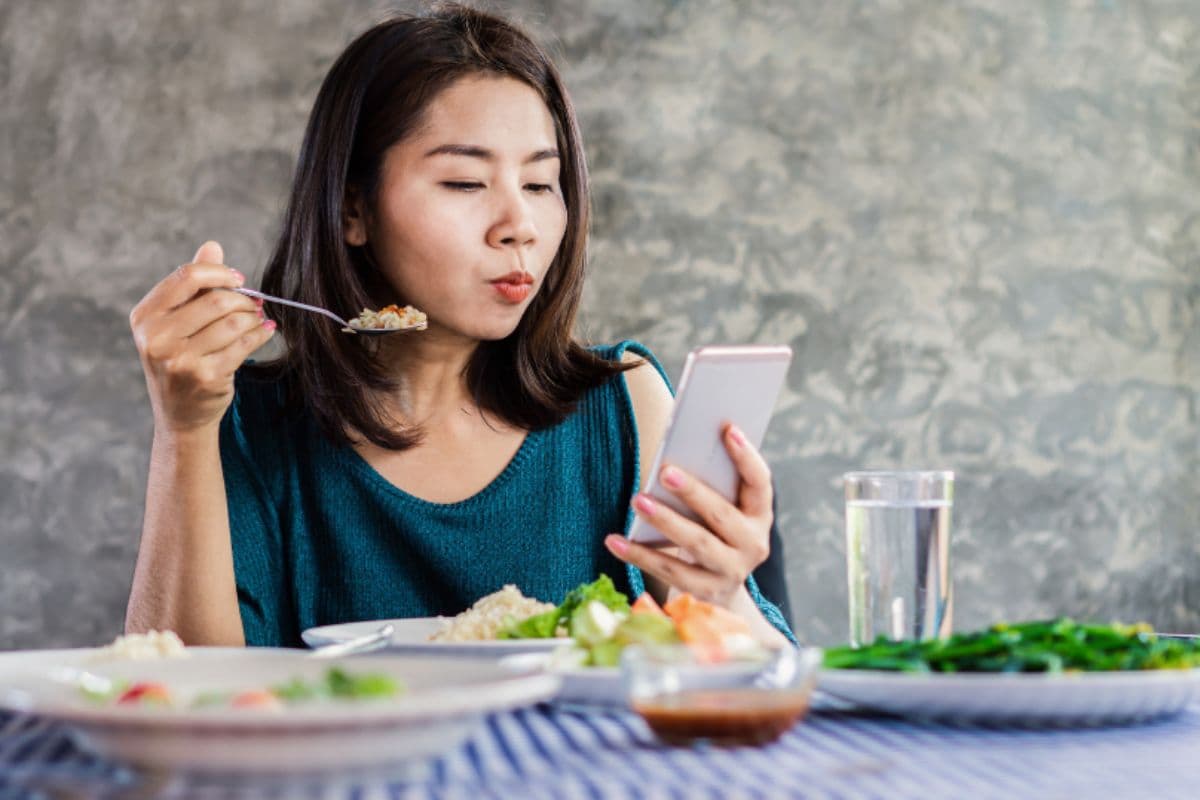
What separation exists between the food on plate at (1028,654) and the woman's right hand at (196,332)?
0.76 metres

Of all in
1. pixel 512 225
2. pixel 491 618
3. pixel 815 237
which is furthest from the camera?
pixel 815 237

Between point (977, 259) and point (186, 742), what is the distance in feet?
10.5

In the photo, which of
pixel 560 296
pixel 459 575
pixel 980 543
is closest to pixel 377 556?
pixel 459 575

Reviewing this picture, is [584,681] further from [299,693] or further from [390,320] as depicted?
[390,320]

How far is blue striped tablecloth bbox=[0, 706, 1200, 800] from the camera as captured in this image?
58cm

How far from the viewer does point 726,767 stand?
642mm

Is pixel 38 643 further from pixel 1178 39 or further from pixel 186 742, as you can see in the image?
pixel 1178 39

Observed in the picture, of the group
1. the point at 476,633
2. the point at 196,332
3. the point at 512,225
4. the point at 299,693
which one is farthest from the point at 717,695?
the point at 512,225

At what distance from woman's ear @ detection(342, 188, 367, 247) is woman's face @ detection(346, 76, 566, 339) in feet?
0.15

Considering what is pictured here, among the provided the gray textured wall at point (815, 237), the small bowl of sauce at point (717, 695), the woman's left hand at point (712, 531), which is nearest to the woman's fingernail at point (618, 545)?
the woman's left hand at point (712, 531)

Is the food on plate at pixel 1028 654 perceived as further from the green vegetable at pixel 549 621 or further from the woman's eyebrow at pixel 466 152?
the woman's eyebrow at pixel 466 152

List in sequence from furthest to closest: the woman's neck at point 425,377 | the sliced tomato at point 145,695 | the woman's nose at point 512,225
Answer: the woman's neck at point 425,377
the woman's nose at point 512,225
the sliced tomato at point 145,695

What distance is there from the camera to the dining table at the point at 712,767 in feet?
1.91

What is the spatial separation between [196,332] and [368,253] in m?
0.55
